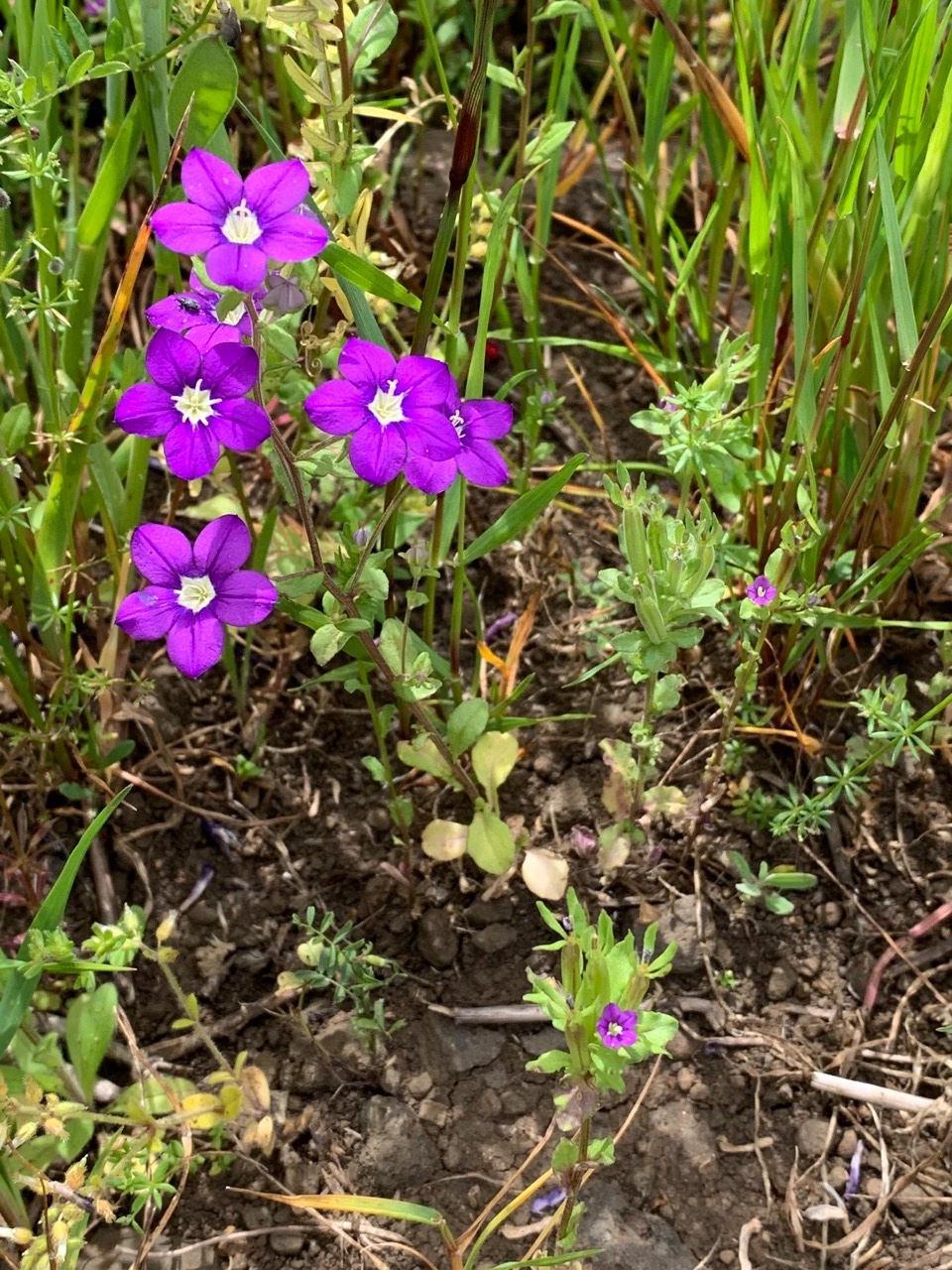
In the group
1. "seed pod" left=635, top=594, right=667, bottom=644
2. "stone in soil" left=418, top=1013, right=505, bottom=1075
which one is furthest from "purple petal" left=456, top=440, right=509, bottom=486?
"stone in soil" left=418, top=1013, right=505, bottom=1075

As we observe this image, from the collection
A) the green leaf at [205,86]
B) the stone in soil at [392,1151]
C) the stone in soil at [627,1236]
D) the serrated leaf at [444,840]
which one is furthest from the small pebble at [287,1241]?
the green leaf at [205,86]

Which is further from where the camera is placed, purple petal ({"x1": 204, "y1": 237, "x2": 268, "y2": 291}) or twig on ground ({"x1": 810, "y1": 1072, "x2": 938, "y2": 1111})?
twig on ground ({"x1": 810, "y1": 1072, "x2": 938, "y2": 1111})

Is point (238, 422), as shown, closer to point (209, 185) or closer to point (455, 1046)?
point (209, 185)

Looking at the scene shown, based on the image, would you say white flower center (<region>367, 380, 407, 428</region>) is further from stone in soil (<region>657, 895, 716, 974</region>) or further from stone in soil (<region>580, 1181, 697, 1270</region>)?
stone in soil (<region>580, 1181, 697, 1270</region>)

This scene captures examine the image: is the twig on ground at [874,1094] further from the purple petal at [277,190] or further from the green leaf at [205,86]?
the green leaf at [205,86]

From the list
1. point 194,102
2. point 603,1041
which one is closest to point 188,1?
point 194,102

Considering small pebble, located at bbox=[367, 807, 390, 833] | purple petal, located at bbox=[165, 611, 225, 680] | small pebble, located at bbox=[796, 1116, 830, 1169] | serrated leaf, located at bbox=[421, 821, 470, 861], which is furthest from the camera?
small pebble, located at bbox=[367, 807, 390, 833]

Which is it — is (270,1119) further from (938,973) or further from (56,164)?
(56,164)
